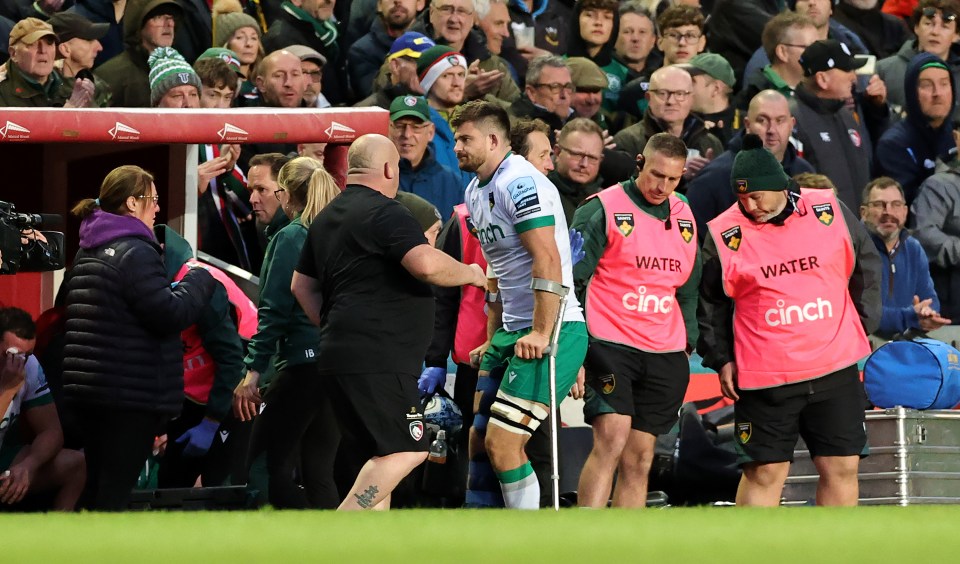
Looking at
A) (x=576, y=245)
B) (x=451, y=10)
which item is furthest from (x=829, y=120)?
(x=576, y=245)

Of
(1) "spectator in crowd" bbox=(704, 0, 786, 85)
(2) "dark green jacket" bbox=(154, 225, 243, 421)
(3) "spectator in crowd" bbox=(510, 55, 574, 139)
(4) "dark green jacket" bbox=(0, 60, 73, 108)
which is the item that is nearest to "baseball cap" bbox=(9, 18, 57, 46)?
(4) "dark green jacket" bbox=(0, 60, 73, 108)

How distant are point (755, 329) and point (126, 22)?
574cm

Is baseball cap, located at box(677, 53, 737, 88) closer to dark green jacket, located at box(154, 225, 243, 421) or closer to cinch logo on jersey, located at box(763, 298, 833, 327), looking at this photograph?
cinch logo on jersey, located at box(763, 298, 833, 327)

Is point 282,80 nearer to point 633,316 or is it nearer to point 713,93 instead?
point 713,93

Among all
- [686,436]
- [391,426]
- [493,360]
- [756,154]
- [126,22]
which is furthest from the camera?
[126,22]

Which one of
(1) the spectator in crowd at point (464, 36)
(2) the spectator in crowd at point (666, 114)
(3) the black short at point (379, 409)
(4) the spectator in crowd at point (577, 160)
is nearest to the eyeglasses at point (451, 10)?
(1) the spectator in crowd at point (464, 36)

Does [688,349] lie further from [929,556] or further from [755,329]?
[929,556]

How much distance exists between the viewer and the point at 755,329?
10.2 meters

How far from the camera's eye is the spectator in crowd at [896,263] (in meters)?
13.1

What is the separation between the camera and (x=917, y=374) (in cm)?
1077

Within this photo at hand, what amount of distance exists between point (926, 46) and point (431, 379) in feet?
25.8

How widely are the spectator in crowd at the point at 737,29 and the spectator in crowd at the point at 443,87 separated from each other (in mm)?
4051

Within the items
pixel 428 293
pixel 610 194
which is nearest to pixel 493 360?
pixel 428 293

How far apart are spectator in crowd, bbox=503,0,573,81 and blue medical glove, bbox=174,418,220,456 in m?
6.01
